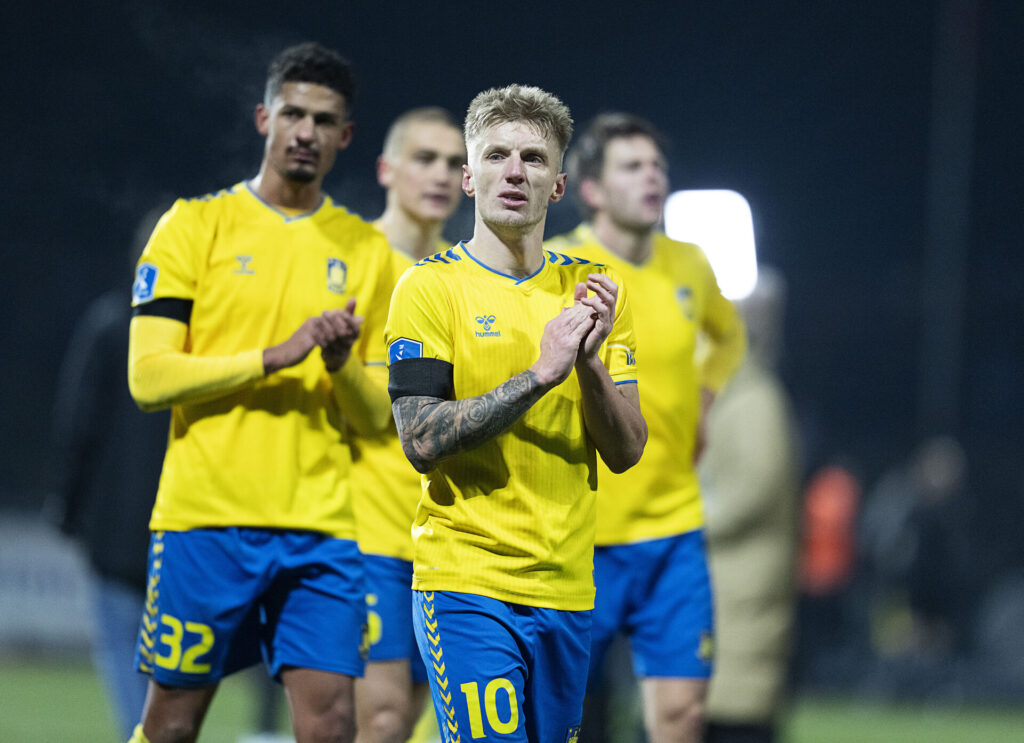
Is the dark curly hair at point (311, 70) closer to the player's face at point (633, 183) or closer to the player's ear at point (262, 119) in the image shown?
the player's ear at point (262, 119)

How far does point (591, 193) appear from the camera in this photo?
5434mm

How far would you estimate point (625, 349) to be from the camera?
3598 millimetres

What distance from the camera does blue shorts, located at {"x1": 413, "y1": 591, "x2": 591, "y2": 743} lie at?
11.0 feet

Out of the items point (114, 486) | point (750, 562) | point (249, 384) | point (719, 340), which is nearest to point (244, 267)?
point (249, 384)

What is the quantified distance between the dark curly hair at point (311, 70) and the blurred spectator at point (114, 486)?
138 cm

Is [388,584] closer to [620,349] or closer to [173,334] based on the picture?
[173,334]

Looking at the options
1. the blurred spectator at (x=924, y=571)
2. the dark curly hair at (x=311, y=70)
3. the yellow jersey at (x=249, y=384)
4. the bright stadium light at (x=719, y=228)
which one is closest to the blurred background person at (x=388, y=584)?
the yellow jersey at (x=249, y=384)

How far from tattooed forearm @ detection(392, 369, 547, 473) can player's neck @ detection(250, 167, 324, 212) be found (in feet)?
4.53

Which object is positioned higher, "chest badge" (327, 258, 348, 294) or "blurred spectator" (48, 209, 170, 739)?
"chest badge" (327, 258, 348, 294)

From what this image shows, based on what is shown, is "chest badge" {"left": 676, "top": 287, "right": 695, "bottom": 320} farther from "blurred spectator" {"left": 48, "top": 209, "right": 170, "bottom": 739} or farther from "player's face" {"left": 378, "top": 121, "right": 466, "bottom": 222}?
"blurred spectator" {"left": 48, "top": 209, "right": 170, "bottom": 739}

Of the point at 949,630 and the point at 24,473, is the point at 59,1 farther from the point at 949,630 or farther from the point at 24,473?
the point at 949,630

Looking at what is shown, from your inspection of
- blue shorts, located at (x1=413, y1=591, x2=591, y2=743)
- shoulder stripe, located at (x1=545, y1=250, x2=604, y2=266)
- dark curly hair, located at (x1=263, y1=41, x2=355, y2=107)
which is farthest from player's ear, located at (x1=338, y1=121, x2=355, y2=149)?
blue shorts, located at (x1=413, y1=591, x2=591, y2=743)

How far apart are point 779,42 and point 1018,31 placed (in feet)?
10.1

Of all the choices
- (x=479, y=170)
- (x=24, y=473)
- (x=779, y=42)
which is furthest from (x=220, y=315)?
(x=779, y=42)
